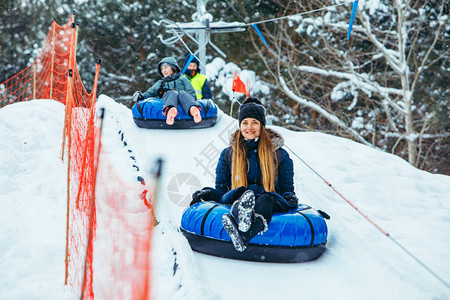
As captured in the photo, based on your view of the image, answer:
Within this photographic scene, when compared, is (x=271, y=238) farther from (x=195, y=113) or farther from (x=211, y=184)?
(x=195, y=113)

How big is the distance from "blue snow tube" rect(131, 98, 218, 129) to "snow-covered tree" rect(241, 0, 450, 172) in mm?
5889

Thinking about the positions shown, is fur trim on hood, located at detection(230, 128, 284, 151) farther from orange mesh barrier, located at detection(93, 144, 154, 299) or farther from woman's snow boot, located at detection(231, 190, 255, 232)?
orange mesh barrier, located at detection(93, 144, 154, 299)

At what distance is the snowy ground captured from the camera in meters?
2.57

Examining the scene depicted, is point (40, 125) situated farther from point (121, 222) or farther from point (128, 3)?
point (128, 3)

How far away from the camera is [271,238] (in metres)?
2.87

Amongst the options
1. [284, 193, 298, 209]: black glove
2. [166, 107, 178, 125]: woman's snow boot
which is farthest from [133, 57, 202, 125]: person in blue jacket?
[284, 193, 298, 209]: black glove

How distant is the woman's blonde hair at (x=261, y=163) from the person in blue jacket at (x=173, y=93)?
2355mm

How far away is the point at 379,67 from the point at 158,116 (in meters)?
9.60

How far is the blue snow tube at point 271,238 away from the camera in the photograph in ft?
9.45

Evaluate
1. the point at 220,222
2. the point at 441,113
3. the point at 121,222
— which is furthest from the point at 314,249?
the point at 441,113

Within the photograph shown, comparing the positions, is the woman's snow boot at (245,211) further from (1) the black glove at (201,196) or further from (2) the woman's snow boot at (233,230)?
(1) the black glove at (201,196)

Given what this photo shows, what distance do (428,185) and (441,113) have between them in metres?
7.33

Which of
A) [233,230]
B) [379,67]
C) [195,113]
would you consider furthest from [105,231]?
[379,67]

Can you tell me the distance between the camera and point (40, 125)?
5.02 m
